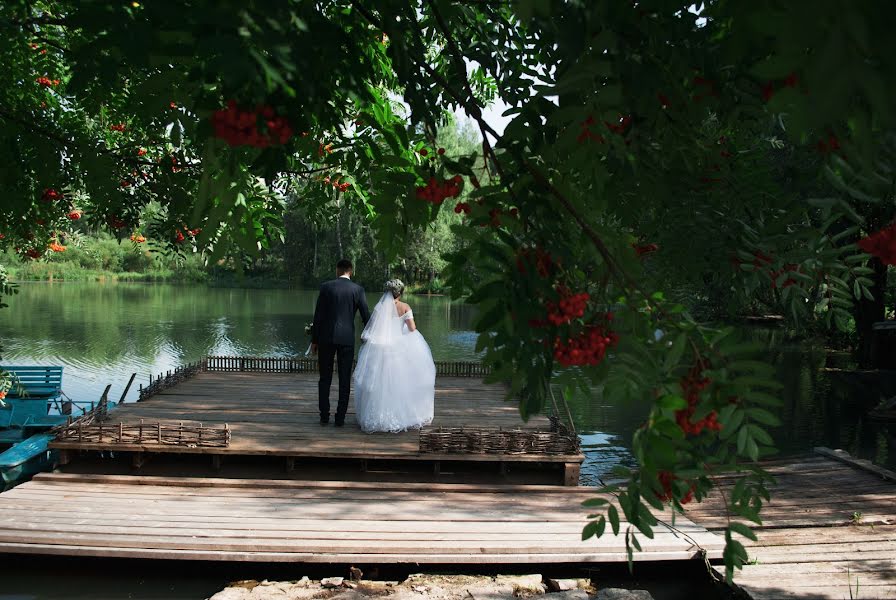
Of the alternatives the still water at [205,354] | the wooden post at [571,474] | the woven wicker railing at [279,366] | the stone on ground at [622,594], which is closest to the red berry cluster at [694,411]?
the still water at [205,354]

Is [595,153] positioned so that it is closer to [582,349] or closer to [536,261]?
[536,261]

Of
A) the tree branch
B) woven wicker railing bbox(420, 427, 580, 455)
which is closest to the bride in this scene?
woven wicker railing bbox(420, 427, 580, 455)

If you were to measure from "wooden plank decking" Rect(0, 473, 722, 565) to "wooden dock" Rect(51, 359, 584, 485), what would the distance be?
358 millimetres

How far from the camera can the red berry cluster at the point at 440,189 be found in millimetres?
2703

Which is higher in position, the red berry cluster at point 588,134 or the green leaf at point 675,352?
the red berry cluster at point 588,134

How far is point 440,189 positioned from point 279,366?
36.3 feet

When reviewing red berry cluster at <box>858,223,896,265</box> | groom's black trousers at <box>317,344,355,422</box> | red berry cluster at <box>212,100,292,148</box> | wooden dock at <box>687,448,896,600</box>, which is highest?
red berry cluster at <box>212,100,292,148</box>

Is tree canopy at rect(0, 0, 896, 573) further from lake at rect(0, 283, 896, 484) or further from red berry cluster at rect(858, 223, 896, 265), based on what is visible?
lake at rect(0, 283, 896, 484)

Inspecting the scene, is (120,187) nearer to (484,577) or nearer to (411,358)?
(411,358)

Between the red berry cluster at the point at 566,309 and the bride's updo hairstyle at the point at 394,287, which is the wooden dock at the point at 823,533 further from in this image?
the red berry cluster at the point at 566,309

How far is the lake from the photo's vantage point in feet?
48.5

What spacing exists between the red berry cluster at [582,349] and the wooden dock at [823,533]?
15.7 ft

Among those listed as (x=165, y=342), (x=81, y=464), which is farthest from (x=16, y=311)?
(x=81, y=464)

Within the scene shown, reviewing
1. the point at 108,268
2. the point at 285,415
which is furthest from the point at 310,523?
the point at 108,268
